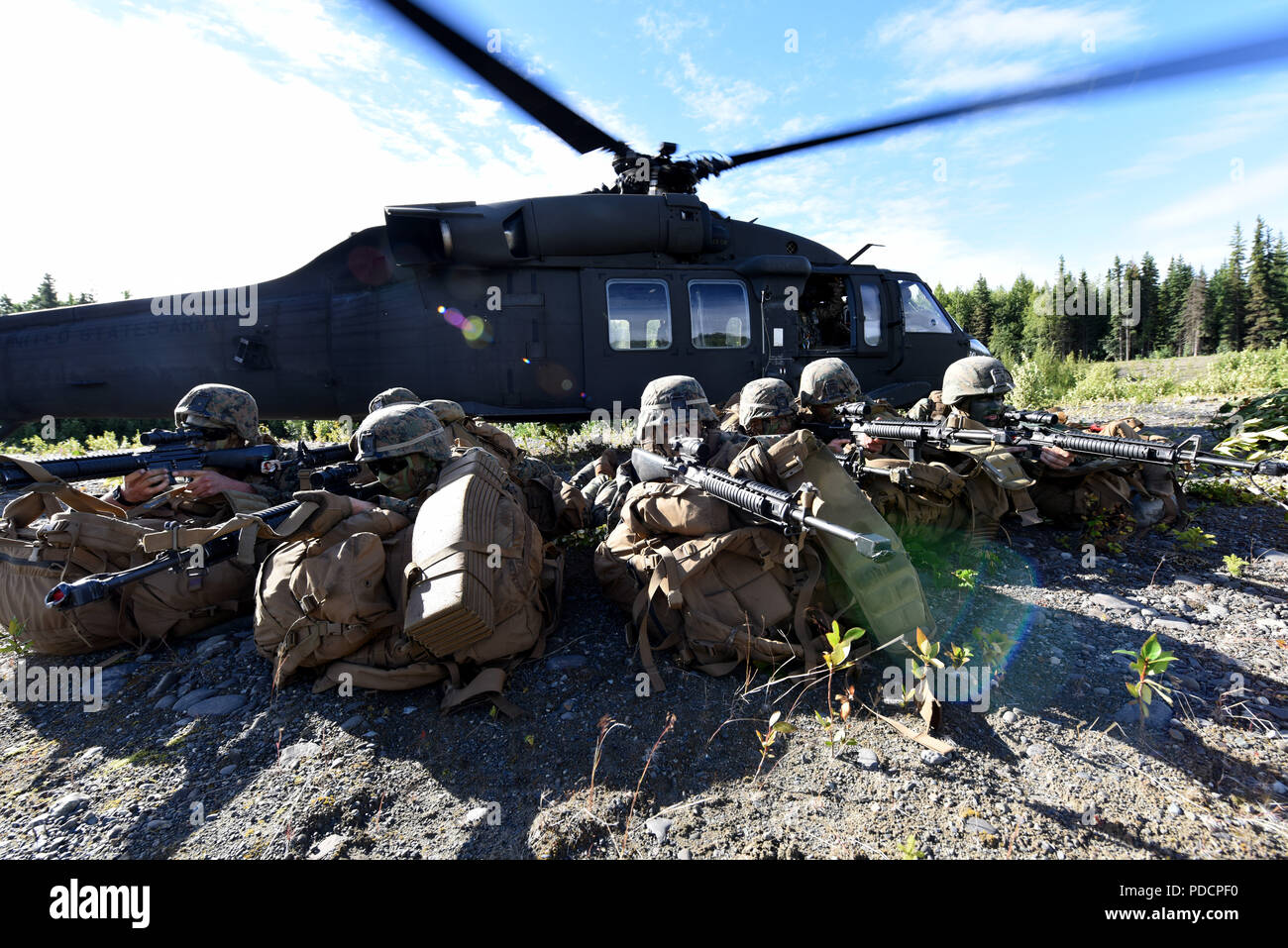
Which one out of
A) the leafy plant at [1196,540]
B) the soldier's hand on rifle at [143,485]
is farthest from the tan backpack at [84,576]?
the leafy plant at [1196,540]

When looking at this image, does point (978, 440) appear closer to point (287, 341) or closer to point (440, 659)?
point (440, 659)

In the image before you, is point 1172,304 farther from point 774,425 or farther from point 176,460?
point 176,460

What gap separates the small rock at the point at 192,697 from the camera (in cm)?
297

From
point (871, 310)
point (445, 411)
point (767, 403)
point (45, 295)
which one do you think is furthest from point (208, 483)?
point (45, 295)

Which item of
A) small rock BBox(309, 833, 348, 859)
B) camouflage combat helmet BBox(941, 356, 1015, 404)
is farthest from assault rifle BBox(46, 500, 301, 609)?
camouflage combat helmet BBox(941, 356, 1015, 404)

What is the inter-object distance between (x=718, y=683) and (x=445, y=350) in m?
5.71

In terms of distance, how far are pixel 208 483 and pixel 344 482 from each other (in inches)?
32.9

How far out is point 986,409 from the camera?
5.16 metres

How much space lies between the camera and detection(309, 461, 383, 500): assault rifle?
3814mm

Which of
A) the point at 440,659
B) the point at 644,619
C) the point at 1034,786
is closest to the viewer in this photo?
the point at 1034,786

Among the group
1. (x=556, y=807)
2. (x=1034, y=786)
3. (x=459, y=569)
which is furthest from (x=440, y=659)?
(x=1034, y=786)

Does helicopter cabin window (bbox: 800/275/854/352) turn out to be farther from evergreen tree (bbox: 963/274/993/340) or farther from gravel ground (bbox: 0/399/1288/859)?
evergreen tree (bbox: 963/274/993/340)

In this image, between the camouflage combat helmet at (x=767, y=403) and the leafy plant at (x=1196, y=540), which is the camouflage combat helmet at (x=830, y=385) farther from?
the leafy plant at (x=1196, y=540)
